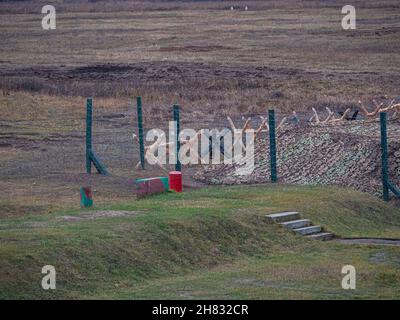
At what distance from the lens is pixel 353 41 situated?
61031 millimetres

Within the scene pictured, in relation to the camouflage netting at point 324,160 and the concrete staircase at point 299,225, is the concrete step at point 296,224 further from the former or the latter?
the camouflage netting at point 324,160

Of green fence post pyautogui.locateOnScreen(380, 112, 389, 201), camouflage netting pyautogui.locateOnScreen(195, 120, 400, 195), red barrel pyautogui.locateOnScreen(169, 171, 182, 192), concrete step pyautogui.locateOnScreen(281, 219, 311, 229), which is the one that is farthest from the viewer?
camouflage netting pyautogui.locateOnScreen(195, 120, 400, 195)

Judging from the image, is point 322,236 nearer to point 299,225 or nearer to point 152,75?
point 299,225

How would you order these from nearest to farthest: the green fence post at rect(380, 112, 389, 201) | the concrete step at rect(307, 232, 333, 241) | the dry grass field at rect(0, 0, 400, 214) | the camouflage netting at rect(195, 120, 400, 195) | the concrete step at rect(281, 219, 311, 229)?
the concrete step at rect(307, 232, 333, 241), the concrete step at rect(281, 219, 311, 229), the green fence post at rect(380, 112, 389, 201), the camouflage netting at rect(195, 120, 400, 195), the dry grass field at rect(0, 0, 400, 214)

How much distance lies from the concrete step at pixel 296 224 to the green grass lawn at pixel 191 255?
26 cm

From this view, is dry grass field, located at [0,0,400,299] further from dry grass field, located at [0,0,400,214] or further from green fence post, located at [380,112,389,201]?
green fence post, located at [380,112,389,201]

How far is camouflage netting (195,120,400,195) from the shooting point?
2345 centimetres

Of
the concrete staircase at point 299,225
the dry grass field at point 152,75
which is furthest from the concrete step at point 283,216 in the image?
the dry grass field at point 152,75

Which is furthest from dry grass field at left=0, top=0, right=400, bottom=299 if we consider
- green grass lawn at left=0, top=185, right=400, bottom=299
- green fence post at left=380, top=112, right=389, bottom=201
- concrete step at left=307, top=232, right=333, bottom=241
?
green fence post at left=380, top=112, right=389, bottom=201

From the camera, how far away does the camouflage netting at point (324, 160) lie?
2345 cm

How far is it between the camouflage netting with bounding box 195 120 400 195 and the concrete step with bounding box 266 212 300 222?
4.74 m
